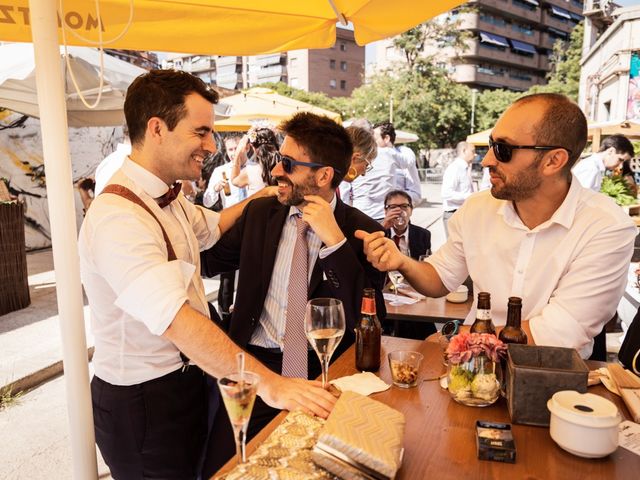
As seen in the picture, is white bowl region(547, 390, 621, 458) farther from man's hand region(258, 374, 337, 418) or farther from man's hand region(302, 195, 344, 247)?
man's hand region(302, 195, 344, 247)

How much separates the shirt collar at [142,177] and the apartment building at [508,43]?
62.8m

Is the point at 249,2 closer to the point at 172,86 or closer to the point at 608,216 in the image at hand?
the point at 172,86

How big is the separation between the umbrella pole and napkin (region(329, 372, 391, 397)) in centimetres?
91

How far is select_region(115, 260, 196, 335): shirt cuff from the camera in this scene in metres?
1.60

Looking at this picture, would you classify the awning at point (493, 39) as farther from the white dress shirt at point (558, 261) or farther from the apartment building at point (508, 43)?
the white dress shirt at point (558, 261)

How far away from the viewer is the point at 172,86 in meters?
2.02

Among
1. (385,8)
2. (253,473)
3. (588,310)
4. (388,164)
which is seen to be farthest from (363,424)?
(388,164)

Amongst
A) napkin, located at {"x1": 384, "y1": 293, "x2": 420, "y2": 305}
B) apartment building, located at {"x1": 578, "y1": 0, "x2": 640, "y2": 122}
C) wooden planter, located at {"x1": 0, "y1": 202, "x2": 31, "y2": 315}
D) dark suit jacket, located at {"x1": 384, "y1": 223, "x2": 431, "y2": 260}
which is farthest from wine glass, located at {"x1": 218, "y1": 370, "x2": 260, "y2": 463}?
apartment building, located at {"x1": 578, "y1": 0, "x2": 640, "y2": 122}

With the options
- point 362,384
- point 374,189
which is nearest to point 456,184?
point 374,189

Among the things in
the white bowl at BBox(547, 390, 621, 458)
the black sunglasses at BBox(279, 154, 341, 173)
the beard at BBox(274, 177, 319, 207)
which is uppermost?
the black sunglasses at BBox(279, 154, 341, 173)

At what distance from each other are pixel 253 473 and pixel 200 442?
1171 millimetres

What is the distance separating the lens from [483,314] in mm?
1807

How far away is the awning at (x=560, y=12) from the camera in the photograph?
245 feet

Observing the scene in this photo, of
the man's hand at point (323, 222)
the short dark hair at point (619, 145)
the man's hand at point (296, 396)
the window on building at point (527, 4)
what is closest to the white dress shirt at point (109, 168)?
the man's hand at point (323, 222)
